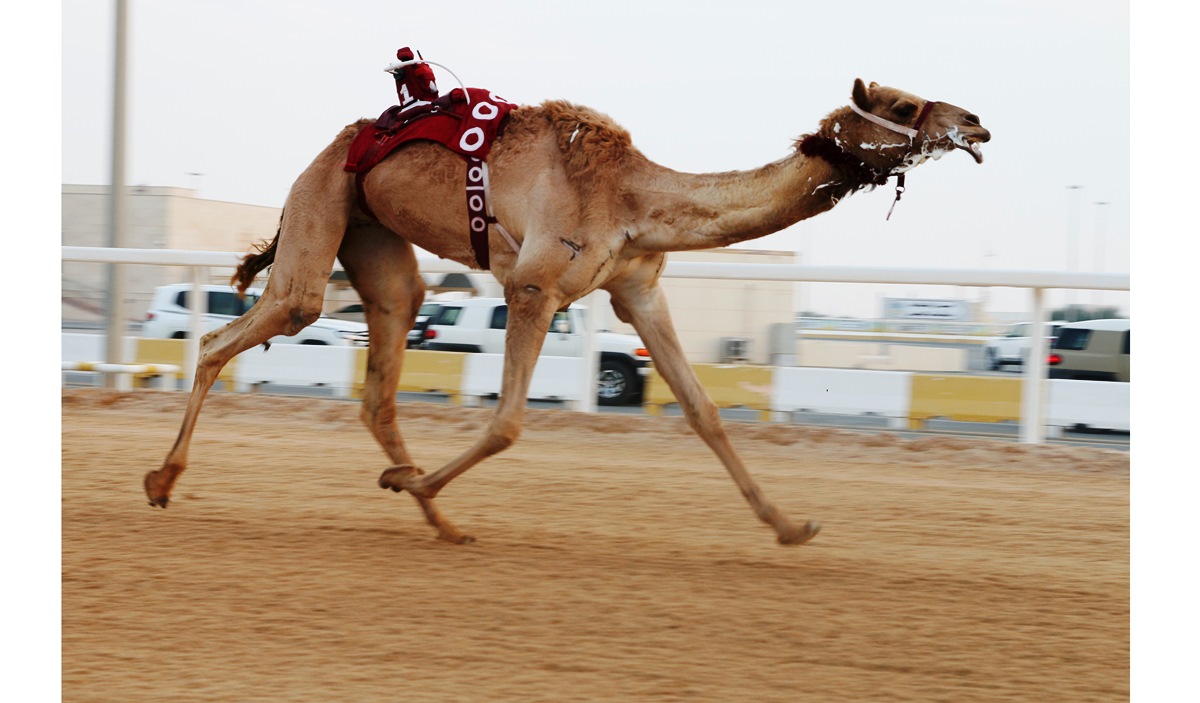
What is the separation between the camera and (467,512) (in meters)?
6.84

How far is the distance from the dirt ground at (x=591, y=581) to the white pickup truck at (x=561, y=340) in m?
2.62

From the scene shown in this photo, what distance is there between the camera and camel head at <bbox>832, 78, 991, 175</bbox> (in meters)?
4.81

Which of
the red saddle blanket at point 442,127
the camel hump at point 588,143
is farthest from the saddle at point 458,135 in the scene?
the camel hump at point 588,143

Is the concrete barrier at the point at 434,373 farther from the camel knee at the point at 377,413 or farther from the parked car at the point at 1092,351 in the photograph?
the camel knee at the point at 377,413

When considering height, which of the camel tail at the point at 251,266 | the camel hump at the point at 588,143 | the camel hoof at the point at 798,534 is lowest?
the camel hoof at the point at 798,534

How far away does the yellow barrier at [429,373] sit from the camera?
12.0m

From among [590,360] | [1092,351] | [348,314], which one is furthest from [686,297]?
[348,314]

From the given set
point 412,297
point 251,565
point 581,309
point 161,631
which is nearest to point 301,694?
point 161,631

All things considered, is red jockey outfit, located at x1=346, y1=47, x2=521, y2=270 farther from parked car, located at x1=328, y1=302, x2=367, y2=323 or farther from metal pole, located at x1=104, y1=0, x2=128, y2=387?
metal pole, located at x1=104, y1=0, x2=128, y2=387

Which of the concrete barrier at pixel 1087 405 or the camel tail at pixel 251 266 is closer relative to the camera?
the camel tail at pixel 251 266

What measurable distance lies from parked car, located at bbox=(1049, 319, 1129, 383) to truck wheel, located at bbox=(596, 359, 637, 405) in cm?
368

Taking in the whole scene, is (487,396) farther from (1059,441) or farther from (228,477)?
(1059,441)

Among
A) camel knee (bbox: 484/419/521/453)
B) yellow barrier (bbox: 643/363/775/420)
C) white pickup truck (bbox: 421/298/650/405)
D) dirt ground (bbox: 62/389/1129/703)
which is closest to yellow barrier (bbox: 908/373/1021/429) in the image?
dirt ground (bbox: 62/389/1129/703)

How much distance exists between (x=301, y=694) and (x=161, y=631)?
0.91 m
